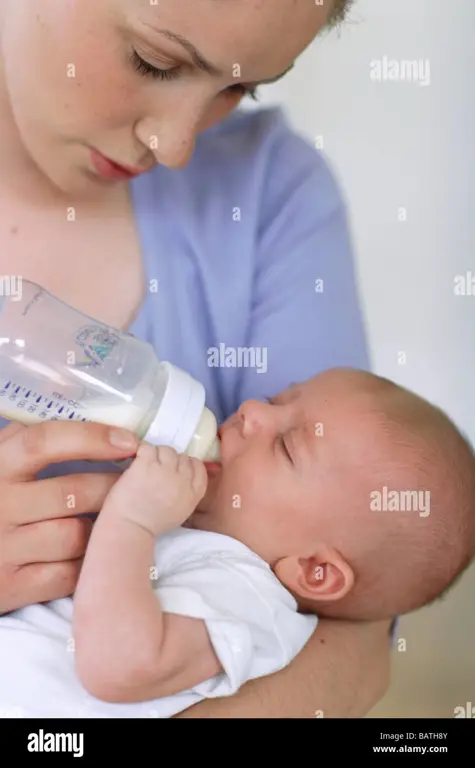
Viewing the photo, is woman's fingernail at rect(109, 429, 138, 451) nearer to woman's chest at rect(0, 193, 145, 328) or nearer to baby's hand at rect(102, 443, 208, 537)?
baby's hand at rect(102, 443, 208, 537)

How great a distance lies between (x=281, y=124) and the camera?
88cm

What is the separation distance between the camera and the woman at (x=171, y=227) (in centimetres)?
66

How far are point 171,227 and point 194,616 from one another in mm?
420

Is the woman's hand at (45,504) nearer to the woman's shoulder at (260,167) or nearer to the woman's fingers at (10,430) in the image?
the woman's fingers at (10,430)

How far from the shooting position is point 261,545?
750 millimetres

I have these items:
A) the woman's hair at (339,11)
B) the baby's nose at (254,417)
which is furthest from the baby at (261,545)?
the woman's hair at (339,11)

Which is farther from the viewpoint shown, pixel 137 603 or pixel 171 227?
pixel 171 227

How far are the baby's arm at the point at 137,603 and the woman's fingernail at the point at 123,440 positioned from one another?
12 mm

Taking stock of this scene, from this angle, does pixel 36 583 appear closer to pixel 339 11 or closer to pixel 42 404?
pixel 42 404

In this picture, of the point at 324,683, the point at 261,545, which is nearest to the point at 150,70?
the point at 261,545

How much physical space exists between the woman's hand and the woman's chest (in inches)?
7.2

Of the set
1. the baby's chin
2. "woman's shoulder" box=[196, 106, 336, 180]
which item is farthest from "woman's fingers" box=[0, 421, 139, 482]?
"woman's shoulder" box=[196, 106, 336, 180]

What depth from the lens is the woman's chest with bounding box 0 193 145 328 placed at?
81 cm

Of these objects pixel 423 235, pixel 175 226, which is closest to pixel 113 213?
pixel 175 226
